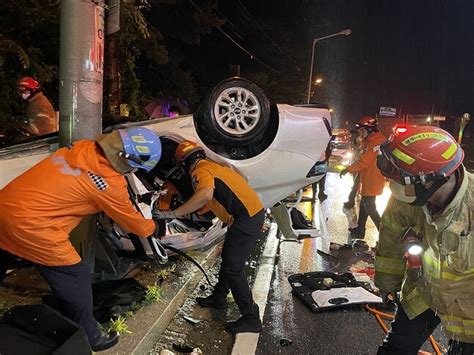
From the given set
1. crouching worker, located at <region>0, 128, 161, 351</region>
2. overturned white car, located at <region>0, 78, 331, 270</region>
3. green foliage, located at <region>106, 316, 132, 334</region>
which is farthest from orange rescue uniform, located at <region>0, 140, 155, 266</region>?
overturned white car, located at <region>0, 78, 331, 270</region>

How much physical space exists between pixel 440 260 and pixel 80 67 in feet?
9.64

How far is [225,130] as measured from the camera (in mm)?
4293

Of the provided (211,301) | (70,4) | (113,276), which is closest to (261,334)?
(211,301)

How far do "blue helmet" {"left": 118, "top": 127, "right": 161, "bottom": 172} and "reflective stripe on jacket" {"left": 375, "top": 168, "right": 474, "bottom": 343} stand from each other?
58.6 inches

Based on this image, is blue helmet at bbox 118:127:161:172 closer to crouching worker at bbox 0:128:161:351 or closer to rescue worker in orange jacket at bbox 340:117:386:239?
crouching worker at bbox 0:128:161:351

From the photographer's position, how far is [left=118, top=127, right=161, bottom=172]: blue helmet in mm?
2580

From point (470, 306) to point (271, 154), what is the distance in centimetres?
257

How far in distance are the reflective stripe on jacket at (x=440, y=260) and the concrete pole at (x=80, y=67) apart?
2.49m

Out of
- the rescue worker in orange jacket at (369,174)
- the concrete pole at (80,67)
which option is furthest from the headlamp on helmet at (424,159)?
the rescue worker in orange jacket at (369,174)

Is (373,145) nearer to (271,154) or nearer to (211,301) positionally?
(271,154)

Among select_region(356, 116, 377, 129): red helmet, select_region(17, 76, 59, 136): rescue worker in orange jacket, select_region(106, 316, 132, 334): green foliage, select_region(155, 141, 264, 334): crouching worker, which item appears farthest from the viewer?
select_region(356, 116, 377, 129): red helmet

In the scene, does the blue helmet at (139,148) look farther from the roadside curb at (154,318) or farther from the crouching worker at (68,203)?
the roadside curb at (154,318)

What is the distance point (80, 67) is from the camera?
3.47m

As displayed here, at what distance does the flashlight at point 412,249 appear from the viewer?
7.92 feet
